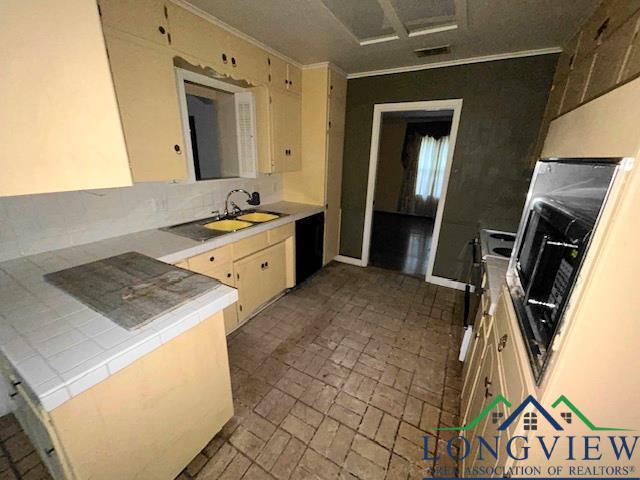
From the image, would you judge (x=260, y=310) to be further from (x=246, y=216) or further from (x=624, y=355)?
(x=624, y=355)

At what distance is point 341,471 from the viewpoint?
131cm

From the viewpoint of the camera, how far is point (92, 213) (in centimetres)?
171

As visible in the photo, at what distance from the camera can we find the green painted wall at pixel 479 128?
2.44 metres

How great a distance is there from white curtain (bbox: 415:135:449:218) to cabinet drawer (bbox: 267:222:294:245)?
182 inches

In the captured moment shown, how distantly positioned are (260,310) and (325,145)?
6.53 feet

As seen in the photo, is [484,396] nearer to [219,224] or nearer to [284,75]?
[219,224]

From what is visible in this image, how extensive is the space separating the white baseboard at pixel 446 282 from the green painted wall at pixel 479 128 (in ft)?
0.24

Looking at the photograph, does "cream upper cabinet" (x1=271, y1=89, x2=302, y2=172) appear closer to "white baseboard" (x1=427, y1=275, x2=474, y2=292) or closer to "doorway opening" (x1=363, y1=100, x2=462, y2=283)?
"doorway opening" (x1=363, y1=100, x2=462, y2=283)

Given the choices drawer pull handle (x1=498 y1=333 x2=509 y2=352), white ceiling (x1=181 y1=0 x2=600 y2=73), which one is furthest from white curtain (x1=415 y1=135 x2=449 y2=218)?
drawer pull handle (x1=498 y1=333 x2=509 y2=352)

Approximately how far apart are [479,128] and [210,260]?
114 inches

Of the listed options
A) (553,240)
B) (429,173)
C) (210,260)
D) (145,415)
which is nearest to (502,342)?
(553,240)

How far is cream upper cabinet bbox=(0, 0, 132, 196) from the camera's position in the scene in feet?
2.59

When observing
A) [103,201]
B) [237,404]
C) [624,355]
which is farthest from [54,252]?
[624,355]

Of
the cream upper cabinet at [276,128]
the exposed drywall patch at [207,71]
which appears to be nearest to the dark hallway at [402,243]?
the cream upper cabinet at [276,128]
